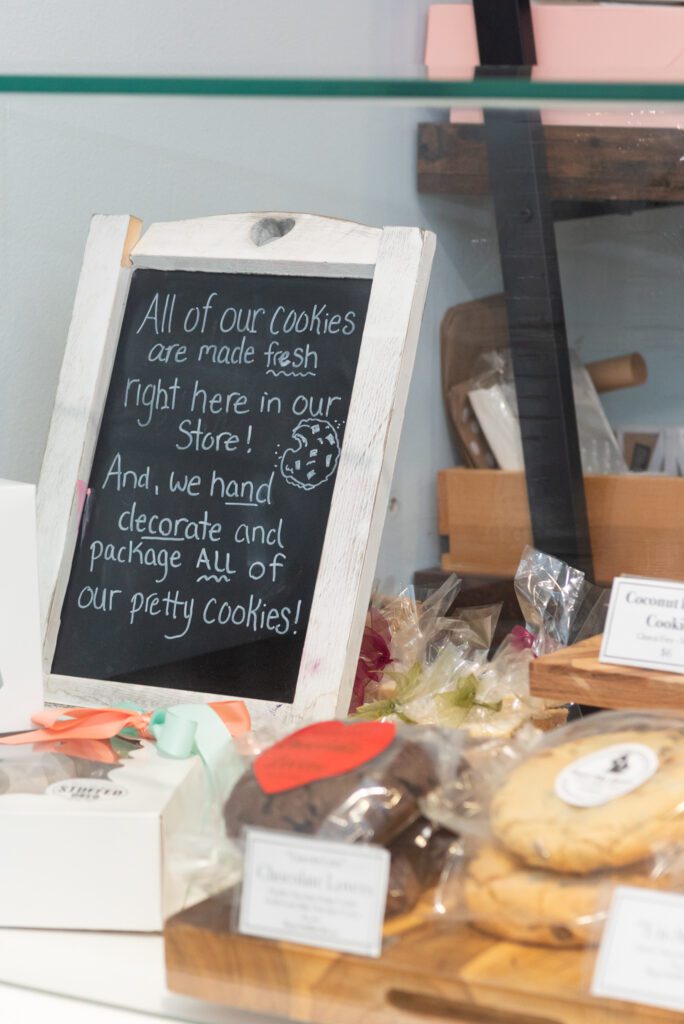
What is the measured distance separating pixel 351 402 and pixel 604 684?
0.42 metres

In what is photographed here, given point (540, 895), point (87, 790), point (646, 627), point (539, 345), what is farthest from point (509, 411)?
point (540, 895)

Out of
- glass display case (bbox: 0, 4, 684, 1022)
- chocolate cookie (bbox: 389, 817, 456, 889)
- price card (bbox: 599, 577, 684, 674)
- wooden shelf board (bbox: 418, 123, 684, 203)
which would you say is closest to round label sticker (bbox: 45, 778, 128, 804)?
glass display case (bbox: 0, 4, 684, 1022)

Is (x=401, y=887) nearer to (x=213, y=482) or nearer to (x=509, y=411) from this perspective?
(x=213, y=482)

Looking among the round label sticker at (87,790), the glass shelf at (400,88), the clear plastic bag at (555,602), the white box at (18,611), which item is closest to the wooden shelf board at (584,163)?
the glass shelf at (400,88)

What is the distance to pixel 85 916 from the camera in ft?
2.75

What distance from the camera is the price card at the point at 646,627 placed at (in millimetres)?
863

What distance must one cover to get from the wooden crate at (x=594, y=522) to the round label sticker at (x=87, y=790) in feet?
1.77

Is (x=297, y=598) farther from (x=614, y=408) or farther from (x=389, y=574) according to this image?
(x=614, y=408)

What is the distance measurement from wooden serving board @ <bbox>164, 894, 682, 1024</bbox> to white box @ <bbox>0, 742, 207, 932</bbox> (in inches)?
3.7

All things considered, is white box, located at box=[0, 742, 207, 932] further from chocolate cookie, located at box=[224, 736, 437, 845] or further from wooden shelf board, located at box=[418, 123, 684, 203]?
wooden shelf board, located at box=[418, 123, 684, 203]

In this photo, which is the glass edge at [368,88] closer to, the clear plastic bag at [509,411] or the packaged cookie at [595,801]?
the packaged cookie at [595,801]

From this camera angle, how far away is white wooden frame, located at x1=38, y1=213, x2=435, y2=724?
111 centimetres

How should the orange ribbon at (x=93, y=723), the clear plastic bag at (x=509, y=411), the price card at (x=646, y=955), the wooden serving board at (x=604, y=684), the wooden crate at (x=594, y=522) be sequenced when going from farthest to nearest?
the clear plastic bag at (x=509, y=411) < the wooden crate at (x=594, y=522) < the orange ribbon at (x=93, y=723) < the wooden serving board at (x=604, y=684) < the price card at (x=646, y=955)

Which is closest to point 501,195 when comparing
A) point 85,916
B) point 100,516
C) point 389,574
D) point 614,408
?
point 614,408
